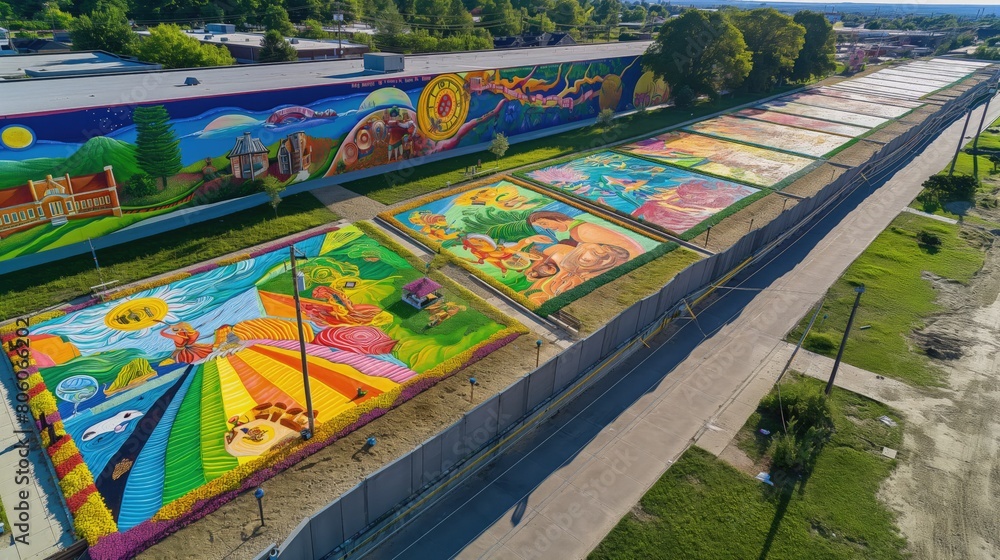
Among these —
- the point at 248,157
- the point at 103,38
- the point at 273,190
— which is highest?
the point at 103,38

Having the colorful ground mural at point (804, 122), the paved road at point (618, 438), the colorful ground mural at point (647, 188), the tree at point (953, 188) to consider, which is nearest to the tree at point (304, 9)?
the colorful ground mural at point (804, 122)

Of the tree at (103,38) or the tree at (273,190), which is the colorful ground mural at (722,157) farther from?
the tree at (103,38)

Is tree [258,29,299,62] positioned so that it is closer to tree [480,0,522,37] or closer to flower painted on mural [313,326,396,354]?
flower painted on mural [313,326,396,354]

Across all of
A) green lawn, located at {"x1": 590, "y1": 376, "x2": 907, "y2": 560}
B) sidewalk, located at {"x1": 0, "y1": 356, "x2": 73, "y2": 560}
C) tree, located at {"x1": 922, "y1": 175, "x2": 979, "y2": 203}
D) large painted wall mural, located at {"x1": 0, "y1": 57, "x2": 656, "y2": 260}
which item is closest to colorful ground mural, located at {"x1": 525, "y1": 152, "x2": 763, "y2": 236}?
large painted wall mural, located at {"x1": 0, "y1": 57, "x2": 656, "y2": 260}

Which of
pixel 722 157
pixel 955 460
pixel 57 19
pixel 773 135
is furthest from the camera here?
pixel 57 19

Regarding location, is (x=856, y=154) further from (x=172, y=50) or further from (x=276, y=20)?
(x=276, y=20)

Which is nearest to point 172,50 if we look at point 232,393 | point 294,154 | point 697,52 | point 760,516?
point 294,154
